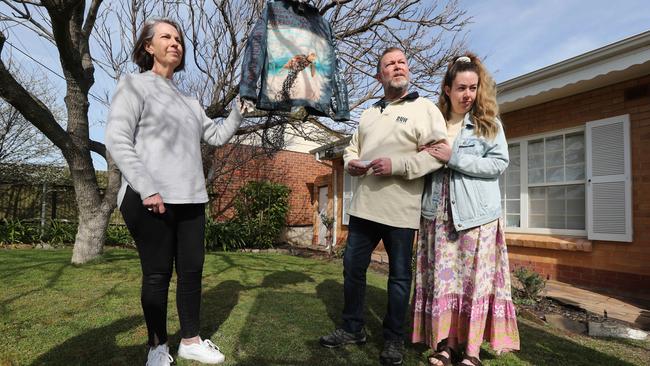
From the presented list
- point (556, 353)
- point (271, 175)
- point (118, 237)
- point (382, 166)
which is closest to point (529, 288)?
point (556, 353)

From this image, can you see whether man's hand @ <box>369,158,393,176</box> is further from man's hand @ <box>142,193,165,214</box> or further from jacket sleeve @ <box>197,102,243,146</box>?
man's hand @ <box>142,193,165,214</box>

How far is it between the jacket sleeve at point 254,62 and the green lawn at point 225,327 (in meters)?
1.56

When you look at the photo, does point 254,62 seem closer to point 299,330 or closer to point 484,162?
point 484,162

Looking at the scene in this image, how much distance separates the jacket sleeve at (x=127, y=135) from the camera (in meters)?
1.71

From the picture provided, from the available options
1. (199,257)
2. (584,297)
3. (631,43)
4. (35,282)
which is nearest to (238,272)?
(35,282)

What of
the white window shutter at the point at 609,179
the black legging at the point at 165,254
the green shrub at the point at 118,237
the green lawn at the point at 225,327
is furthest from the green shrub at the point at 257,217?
the black legging at the point at 165,254

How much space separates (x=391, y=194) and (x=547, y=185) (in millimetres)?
4567

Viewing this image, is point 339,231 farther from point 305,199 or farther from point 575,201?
point 575,201

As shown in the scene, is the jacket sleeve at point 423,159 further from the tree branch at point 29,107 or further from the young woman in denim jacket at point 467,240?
the tree branch at point 29,107

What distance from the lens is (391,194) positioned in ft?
7.06

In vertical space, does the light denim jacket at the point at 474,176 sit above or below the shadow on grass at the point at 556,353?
above

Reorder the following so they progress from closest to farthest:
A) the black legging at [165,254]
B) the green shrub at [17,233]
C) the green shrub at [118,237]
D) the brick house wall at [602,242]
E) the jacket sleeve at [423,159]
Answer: the black legging at [165,254] < the jacket sleeve at [423,159] < the brick house wall at [602,242] < the green shrub at [17,233] < the green shrub at [118,237]

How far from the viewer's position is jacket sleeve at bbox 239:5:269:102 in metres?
2.33

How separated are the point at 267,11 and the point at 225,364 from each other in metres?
2.31
